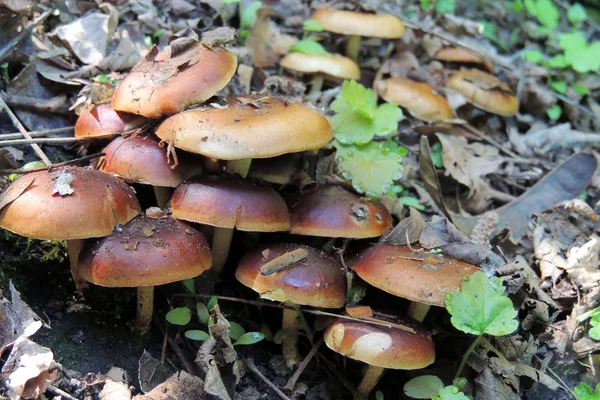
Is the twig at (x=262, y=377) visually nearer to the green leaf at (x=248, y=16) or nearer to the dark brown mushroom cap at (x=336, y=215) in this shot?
the dark brown mushroom cap at (x=336, y=215)

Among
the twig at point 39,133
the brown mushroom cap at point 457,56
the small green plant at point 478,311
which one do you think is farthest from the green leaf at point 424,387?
the brown mushroom cap at point 457,56

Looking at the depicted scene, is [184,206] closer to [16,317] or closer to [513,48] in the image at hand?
[16,317]

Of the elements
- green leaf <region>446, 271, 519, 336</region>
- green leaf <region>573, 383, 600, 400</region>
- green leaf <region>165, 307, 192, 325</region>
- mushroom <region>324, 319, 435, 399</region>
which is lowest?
green leaf <region>165, 307, 192, 325</region>

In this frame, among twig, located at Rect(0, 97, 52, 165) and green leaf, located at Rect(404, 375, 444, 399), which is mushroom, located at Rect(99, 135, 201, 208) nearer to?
twig, located at Rect(0, 97, 52, 165)

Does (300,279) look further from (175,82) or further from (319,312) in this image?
(175,82)

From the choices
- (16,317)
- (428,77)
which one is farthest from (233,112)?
(428,77)

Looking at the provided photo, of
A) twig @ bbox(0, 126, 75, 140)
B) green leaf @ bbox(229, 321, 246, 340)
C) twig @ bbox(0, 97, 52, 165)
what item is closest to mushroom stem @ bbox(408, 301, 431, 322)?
green leaf @ bbox(229, 321, 246, 340)

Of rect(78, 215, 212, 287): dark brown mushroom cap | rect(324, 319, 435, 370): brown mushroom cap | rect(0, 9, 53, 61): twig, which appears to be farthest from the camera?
rect(0, 9, 53, 61): twig
